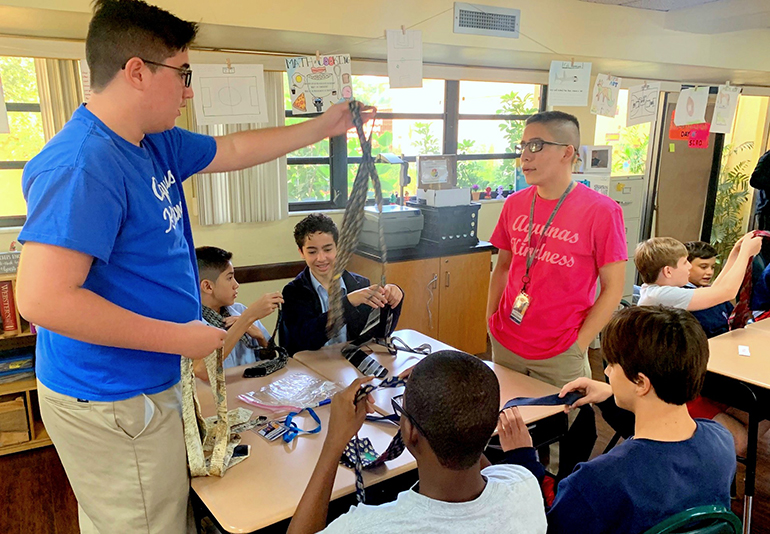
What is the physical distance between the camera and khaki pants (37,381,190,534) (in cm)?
120

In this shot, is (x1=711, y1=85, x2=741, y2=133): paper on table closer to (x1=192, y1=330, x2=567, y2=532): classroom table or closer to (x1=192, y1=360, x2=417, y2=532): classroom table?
(x1=192, y1=330, x2=567, y2=532): classroom table

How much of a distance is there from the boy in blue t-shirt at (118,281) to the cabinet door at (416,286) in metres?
2.60

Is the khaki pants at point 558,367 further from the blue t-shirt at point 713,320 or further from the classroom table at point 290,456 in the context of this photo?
the blue t-shirt at point 713,320

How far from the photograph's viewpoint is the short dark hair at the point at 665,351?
1318 mm

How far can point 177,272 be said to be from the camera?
4.10ft

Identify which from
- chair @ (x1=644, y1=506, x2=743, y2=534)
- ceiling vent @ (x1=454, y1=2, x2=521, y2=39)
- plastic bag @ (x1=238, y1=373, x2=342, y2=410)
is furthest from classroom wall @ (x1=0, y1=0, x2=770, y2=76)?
chair @ (x1=644, y1=506, x2=743, y2=534)

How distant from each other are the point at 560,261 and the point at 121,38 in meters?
1.67

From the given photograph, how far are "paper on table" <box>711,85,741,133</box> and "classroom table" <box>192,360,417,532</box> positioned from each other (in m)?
4.62

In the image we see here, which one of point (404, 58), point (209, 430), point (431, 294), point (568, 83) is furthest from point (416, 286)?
point (209, 430)

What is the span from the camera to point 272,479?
4.60ft

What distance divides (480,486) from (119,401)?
80cm

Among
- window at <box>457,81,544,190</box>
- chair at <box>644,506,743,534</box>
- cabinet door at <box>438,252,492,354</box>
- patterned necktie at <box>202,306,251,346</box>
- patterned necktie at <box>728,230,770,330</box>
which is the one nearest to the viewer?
chair at <box>644,506,743,534</box>

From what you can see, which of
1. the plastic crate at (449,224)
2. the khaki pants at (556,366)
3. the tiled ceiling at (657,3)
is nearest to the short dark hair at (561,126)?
the khaki pants at (556,366)

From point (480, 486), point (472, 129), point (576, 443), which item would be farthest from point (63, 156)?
point (472, 129)
